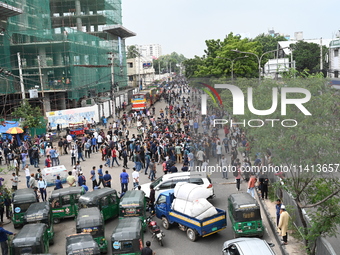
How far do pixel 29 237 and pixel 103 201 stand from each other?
4.06 metres

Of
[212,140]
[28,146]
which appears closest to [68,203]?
[212,140]

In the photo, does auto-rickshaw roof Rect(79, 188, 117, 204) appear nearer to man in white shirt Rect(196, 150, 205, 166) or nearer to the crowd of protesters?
the crowd of protesters

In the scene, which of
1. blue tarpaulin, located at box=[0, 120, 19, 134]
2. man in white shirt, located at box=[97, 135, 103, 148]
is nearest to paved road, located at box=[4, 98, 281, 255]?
blue tarpaulin, located at box=[0, 120, 19, 134]

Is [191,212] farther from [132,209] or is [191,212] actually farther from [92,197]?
[92,197]

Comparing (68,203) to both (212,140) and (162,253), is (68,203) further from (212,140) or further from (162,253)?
(212,140)

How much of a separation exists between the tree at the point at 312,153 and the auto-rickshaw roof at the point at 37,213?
25.6ft

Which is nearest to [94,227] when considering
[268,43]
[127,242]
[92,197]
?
[127,242]

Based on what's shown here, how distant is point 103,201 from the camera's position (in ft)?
50.6

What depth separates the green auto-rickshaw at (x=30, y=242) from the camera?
11367mm

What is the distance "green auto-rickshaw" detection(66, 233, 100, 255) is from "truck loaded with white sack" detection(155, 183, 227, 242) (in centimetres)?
352

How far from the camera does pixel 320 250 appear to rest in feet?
33.6

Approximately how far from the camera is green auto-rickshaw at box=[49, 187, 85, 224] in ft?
52.3

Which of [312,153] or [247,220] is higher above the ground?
[312,153]

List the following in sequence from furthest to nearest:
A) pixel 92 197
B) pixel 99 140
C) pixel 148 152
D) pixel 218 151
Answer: pixel 99 140 < pixel 148 152 < pixel 218 151 < pixel 92 197
